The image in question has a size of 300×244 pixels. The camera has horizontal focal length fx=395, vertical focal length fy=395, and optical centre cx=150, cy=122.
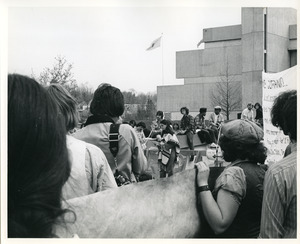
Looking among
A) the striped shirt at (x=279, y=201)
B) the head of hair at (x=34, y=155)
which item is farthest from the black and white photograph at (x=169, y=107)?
the head of hair at (x=34, y=155)

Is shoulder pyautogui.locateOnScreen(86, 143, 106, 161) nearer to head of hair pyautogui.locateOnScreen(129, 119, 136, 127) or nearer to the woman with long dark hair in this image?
head of hair pyautogui.locateOnScreen(129, 119, 136, 127)

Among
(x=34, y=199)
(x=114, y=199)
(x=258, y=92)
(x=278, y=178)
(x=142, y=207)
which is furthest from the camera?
(x=258, y=92)

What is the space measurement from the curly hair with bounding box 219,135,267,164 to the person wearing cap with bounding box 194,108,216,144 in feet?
0.76

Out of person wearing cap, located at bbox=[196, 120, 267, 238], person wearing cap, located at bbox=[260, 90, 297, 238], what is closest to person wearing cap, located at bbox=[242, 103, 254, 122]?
person wearing cap, located at bbox=[196, 120, 267, 238]

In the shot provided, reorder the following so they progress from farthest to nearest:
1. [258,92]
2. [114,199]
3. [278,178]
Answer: [258,92], [114,199], [278,178]

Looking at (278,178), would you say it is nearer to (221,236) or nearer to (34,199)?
(221,236)

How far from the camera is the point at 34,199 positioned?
0.86m

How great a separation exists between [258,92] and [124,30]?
78 cm

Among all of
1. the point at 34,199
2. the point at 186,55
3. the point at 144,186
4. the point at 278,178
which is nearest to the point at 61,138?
the point at 34,199

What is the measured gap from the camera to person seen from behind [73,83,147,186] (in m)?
1.79

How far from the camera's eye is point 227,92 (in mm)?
2020

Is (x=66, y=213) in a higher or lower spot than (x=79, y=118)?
lower

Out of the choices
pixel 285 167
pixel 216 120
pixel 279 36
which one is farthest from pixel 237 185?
pixel 279 36

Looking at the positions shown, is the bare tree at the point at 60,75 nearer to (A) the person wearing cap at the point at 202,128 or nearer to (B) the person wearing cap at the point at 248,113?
(A) the person wearing cap at the point at 202,128
